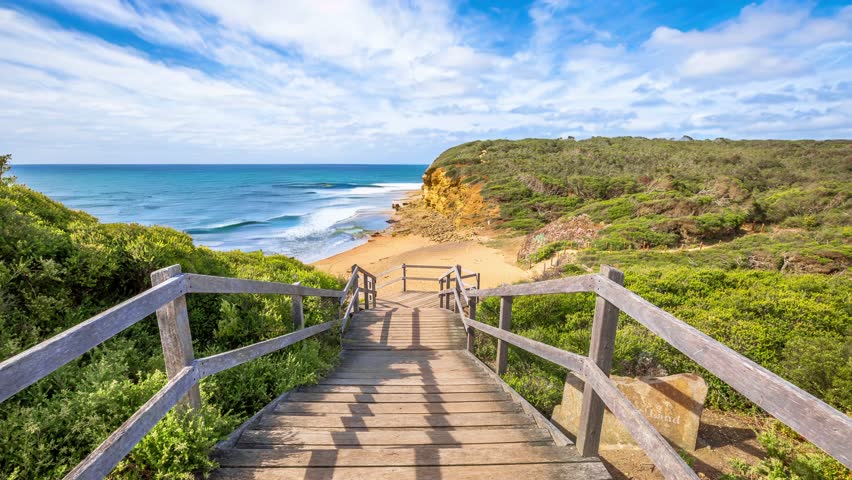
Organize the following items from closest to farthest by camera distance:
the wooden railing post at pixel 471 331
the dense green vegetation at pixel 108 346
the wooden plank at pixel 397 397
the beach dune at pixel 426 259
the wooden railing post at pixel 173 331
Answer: the dense green vegetation at pixel 108 346, the wooden railing post at pixel 173 331, the wooden plank at pixel 397 397, the wooden railing post at pixel 471 331, the beach dune at pixel 426 259

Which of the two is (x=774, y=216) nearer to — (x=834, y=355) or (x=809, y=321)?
(x=809, y=321)

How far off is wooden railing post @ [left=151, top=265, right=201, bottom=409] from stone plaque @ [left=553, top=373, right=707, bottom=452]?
3060 millimetres

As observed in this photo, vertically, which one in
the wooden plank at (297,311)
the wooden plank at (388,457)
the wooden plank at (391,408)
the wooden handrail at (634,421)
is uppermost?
the wooden handrail at (634,421)

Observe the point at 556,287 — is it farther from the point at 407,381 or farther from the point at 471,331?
the point at 471,331

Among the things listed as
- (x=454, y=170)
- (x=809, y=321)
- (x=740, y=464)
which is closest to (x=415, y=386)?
(x=740, y=464)

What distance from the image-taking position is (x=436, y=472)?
7.18ft

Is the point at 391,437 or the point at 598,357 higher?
the point at 598,357

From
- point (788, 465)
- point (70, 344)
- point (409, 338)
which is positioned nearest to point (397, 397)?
point (70, 344)

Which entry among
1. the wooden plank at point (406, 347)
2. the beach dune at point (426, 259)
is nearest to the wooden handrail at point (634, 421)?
the wooden plank at point (406, 347)

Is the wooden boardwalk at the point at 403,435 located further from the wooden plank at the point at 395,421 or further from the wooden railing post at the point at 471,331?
the wooden railing post at the point at 471,331

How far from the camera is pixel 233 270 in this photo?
6414 mm

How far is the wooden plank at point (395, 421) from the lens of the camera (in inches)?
108

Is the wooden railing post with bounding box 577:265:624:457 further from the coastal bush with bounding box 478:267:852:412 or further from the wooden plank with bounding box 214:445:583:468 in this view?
the coastal bush with bounding box 478:267:852:412

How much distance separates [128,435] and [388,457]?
52.7 inches
